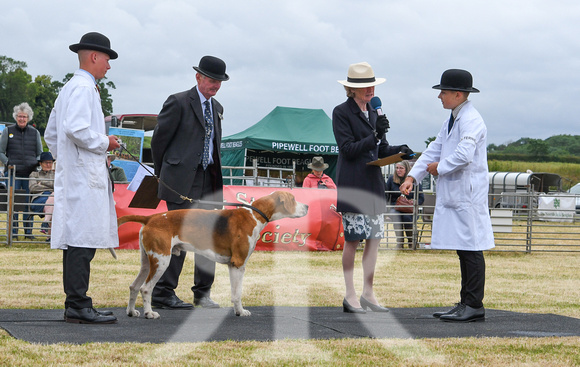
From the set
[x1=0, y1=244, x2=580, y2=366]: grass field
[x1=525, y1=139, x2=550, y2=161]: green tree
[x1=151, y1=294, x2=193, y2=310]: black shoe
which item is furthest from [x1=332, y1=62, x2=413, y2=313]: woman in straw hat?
[x1=525, y1=139, x2=550, y2=161]: green tree

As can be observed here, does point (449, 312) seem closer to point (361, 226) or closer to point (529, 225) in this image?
point (361, 226)

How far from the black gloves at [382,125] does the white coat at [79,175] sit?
219cm

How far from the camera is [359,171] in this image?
5.83 meters

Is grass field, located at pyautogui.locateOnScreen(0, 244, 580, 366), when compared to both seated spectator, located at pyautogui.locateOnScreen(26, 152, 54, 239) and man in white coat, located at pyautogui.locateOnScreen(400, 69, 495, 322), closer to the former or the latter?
seated spectator, located at pyautogui.locateOnScreen(26, 152, 54, 239)

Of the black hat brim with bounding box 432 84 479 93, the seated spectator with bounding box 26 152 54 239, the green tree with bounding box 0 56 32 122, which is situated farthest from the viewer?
the green tree with bounding box 0 56 32 122

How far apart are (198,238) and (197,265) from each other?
872 millimetres

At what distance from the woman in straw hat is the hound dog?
64 centimetres

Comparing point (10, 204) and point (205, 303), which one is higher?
point (10, 204)

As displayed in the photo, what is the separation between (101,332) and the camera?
15.2 feet

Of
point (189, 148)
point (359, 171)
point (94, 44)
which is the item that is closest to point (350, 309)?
point (359, 171)

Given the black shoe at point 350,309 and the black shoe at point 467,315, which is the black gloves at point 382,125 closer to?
the black shoe at point 350,309

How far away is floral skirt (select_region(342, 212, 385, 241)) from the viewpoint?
5836 mm

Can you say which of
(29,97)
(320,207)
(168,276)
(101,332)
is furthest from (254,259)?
(29,97)

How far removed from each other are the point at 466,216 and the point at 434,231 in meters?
0.31
